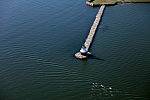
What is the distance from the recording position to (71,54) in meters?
24.9

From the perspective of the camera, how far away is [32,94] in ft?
63.5

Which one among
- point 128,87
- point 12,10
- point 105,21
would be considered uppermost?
point 12,10

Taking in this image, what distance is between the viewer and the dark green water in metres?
19.6

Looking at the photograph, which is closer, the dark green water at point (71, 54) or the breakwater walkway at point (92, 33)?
the dark green water at point (71, 54)

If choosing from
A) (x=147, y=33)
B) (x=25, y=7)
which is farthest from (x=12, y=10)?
(x=147, y=33)

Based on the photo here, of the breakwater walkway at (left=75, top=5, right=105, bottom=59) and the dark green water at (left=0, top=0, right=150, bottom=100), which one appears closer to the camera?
the dark green water at (left=0, top=0, right=150, bottom=100)

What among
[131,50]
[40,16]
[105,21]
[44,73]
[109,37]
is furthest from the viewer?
[40,16]

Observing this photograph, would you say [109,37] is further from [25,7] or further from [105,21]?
[25,7]

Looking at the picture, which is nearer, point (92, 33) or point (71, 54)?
point (71, 54)

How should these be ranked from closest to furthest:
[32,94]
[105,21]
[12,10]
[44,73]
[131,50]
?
1. [32,94]
2. [44,73]
3. [131,50]
4. [105,21]
5. [12,10]

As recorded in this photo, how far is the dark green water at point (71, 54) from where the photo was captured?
19625 millimetres

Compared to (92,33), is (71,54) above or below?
below

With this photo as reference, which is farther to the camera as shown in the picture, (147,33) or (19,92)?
(147,33)

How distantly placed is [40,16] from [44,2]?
6.81 metres
